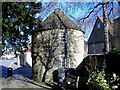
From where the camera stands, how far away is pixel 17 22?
22266mm

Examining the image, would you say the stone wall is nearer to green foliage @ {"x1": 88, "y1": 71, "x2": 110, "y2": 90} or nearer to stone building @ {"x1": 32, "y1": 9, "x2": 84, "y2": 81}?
stone building @ {"x1": 32, "y1": 9, "x2": 84, "y2": 81}

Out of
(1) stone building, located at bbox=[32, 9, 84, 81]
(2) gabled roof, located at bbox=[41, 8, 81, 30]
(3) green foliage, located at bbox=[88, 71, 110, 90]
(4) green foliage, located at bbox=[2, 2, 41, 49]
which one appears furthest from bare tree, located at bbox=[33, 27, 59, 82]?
(3) green foliage, located at bbox=[88, 71, 110, 90]

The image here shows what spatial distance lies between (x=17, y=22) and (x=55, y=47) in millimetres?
9373

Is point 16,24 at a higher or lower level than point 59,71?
higher

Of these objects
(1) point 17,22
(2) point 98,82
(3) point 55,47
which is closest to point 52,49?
(3) point 55,47

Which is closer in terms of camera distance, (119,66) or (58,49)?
(119,66)

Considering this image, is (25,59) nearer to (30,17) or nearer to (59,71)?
(59,71)

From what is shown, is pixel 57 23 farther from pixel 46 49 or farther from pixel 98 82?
pixel 98 82

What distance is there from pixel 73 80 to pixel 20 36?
6.93 metres

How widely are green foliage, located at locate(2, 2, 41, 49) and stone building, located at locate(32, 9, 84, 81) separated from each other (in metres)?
6.96

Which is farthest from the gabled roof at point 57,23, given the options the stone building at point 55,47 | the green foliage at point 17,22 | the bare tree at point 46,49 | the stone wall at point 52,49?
the green foliage at point 17,22

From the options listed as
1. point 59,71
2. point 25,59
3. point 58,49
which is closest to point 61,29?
point 58,49

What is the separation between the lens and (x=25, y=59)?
181 ft

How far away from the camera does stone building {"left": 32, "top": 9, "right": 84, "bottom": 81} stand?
3083cm
